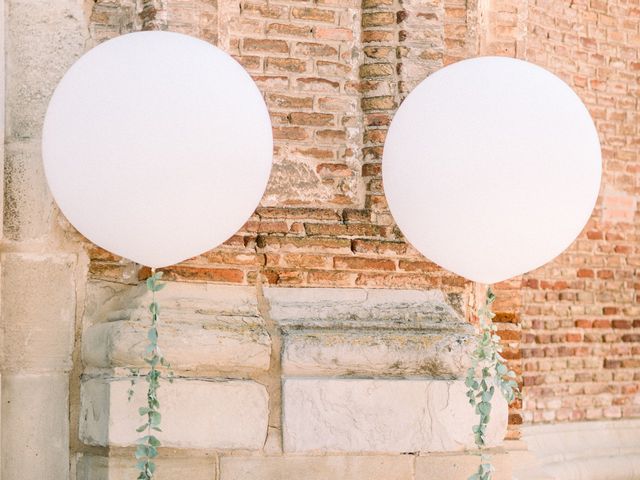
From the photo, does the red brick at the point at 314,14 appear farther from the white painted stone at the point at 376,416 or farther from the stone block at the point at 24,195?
the white painted stone at the point at 376,416

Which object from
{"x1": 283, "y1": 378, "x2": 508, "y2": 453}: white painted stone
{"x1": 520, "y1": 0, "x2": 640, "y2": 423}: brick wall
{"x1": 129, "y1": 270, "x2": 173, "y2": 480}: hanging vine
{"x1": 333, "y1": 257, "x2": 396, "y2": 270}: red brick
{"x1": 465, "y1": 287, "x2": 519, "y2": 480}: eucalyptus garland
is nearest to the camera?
{"x1": 129, "y1": 270, "x2": 173, "y2": 480}: hanging vine

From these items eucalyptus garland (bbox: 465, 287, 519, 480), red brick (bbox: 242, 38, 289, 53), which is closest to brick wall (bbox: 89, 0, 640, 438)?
red brick (bbox: 242, 38, 289, 53)

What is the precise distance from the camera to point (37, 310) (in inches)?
145

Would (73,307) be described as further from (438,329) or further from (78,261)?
(438,329)

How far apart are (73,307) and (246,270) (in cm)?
57

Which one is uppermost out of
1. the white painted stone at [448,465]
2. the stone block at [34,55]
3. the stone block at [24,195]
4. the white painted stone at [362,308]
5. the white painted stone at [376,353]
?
the stone block at [34,55]

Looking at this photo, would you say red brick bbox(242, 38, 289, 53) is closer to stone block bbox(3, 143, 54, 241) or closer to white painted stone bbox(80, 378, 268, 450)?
stone block bbox(3, 143, 54, 241)

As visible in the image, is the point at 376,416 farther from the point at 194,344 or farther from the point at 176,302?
the point at 176,302

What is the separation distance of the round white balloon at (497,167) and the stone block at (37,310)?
1222mm

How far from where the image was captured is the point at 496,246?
305cm

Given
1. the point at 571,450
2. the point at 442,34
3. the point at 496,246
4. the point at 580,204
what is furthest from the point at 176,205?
the point at 571,450

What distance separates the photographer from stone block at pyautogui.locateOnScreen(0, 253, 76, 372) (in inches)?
144

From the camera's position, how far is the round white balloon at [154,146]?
2912 millimetres

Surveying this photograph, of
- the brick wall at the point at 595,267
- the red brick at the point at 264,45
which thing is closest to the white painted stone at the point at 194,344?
the red brick at the point at 264,45
